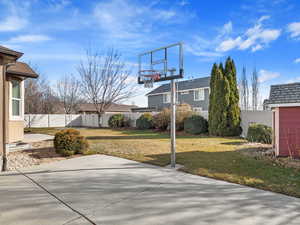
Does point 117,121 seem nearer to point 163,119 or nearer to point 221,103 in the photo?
point 163,119

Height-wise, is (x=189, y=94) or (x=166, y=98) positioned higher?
(x=189, y=94)

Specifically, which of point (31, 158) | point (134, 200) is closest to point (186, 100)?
point (31, 158)

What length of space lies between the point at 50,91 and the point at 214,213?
34.1 meters

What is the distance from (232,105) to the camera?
1470 centimetres

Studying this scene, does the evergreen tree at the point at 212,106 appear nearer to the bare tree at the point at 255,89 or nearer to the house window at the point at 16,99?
the house window at the point at 16,99

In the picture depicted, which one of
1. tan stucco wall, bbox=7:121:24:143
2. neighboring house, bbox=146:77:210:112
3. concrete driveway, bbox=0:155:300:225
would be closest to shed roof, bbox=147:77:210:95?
neighboring house, bbox=146:77:210:112

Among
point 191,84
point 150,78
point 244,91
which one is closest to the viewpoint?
point 150,78

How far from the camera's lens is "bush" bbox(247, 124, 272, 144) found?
10617 mm

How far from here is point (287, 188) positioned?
4.27 metres

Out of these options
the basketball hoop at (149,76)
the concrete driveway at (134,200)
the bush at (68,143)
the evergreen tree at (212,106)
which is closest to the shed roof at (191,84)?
the evergreen tree at (212,106)

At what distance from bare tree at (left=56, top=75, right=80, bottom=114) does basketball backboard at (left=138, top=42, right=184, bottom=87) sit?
27211 millimetres

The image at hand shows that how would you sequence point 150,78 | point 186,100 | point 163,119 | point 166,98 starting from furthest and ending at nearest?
point 166,98
point 186,100
point 163,119
point 150,78

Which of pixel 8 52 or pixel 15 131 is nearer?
pixel 8 52

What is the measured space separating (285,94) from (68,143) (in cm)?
826
